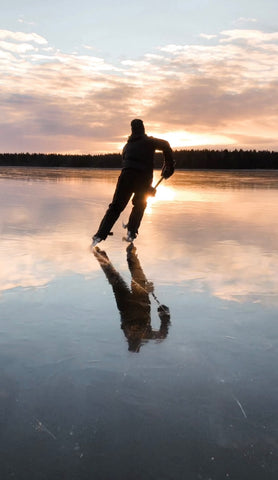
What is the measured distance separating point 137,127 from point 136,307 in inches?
161

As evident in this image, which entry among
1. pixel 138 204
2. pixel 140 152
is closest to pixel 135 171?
pixel 140 152

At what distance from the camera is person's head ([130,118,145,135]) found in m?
7.47

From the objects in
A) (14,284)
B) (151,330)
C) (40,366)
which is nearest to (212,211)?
(14,284)

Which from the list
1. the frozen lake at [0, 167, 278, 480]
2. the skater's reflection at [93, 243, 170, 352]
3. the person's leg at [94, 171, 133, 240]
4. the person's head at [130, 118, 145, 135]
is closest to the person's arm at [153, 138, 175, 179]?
the person's head at [130, 118, 145, 135]

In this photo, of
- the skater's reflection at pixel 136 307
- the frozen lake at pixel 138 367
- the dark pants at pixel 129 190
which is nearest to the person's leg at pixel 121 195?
the dark pants at pixel 129 190

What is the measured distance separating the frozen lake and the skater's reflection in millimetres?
18

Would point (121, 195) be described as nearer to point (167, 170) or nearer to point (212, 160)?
point (167, 170)

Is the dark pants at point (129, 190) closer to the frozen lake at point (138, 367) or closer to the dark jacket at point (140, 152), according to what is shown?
the dark jacket at point (140, 152)

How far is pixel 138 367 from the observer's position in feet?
9.34

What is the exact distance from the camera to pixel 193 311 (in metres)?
4.00

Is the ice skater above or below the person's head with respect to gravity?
below

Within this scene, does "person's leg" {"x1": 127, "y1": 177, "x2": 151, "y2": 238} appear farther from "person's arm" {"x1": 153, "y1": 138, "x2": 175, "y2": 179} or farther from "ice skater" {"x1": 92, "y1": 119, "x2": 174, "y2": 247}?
"person's arm" {"x1": 153, "y1": 138, "x2": 175, "y2": 179}

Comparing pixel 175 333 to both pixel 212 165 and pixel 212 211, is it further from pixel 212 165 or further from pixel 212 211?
pixel 212 165

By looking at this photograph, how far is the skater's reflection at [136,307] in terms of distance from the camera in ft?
11.3
